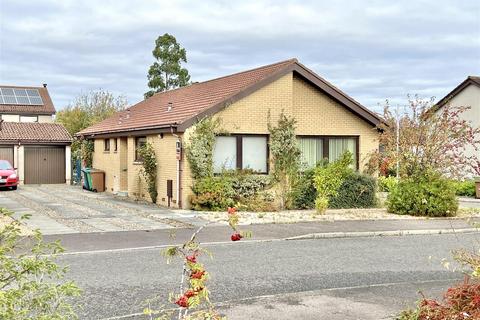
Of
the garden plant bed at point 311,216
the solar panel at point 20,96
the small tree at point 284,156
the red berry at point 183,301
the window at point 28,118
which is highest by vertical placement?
the solar panel at point 20,96

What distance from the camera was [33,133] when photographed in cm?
3700

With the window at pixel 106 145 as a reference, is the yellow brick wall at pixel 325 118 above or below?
above

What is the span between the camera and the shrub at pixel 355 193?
21.4 metres

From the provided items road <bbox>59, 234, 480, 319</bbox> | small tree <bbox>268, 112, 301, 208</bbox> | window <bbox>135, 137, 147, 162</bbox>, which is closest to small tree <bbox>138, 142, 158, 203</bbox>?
window <bbox>135, 137, 147, 162</bbox>

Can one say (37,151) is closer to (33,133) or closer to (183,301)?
(33,133)

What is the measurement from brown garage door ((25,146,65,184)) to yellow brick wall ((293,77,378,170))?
66.1 feet

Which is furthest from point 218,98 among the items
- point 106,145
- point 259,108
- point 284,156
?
point 106,145

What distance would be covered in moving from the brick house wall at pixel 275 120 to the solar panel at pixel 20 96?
2459 cm

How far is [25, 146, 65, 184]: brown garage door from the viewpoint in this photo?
36062mm

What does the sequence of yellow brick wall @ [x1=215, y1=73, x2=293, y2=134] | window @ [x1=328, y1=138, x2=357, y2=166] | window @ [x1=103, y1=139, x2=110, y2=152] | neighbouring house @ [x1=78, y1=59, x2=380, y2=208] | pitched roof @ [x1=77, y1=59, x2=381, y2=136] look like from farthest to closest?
window @ [x1=103, y1=139, x2=110, y2=152] < window @ [x1=328, y1=138, x2=357, y2=166] < yellow brick wall @ [x1=215, y1=73, x2=293, y2=134] < neighbouring house @ [x1=78, y1=59, x2=380, y2=208] < pitched roof @ [x1=77, y1=59, x2=381, y2=136]

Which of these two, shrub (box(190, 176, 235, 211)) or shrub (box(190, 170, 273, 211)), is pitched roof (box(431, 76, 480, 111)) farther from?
shrub (box(190, 176, 235, 211))

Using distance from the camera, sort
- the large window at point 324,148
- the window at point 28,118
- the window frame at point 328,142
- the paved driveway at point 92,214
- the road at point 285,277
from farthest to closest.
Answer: the window at point 28,118, the window frame at point 328,142, the large window at point 324,148, the paved driveway at point 92,214, the road at point 285,277

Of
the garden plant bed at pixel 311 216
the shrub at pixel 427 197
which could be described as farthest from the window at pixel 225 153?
the shrub at pixel 427 197

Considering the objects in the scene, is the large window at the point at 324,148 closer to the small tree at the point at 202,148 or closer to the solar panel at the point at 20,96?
the small tree at the point at 202,148
